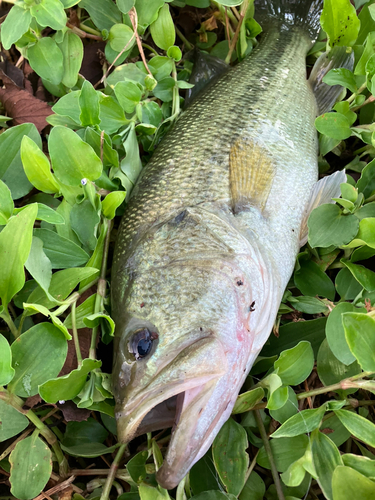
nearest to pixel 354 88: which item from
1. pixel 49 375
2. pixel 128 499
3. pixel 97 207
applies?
pixel 97 207

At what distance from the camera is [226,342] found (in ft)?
4.35

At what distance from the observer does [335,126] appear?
5.93ft

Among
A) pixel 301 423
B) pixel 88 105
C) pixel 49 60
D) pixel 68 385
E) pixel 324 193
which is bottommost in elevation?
pixel 301 423


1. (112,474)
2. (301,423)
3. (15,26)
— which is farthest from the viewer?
(15,26)

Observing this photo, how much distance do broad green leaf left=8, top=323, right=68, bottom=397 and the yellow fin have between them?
878 millimetres

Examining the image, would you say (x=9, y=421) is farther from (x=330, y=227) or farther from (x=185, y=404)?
(x=330, y=227)

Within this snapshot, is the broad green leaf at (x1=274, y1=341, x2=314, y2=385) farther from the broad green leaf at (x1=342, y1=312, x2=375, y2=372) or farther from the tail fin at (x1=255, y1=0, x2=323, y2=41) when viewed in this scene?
the tail fin at (x1=255, y1=0, x2=323, y2=41)

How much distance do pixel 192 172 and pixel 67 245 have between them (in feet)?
2.05

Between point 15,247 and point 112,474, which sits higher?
point 15,247

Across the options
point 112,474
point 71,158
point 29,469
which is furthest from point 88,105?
point 112,474

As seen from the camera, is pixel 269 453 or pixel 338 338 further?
pixel 269 453

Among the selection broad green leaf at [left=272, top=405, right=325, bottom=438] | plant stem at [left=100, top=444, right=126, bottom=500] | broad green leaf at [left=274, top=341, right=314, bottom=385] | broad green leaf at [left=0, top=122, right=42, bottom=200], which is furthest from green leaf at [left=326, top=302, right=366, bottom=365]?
broad green leaf at [left=0, top=122, right=42, bottom=200]

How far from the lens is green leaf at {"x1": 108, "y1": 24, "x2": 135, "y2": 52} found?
195 centimetres

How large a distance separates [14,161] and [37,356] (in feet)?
2.83
